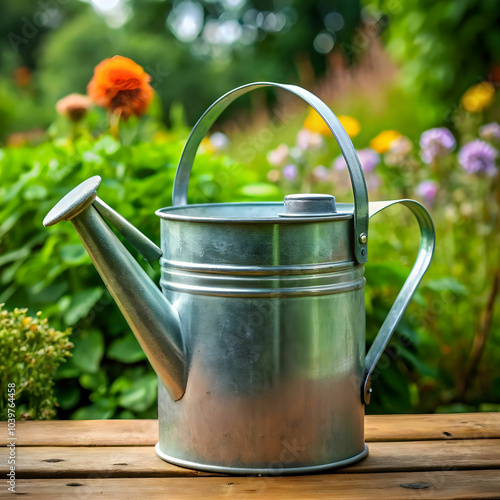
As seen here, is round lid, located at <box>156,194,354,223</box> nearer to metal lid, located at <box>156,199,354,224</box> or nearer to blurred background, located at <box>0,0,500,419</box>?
metal lid, located at <box>156,199,354,224</box>

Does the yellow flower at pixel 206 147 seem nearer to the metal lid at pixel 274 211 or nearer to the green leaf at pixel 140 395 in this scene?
the green leaf at pixel 140 395

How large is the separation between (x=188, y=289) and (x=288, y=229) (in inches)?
8.6

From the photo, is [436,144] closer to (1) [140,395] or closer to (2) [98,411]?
(1) [140,395]

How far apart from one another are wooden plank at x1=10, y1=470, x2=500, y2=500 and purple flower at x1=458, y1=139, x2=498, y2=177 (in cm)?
161

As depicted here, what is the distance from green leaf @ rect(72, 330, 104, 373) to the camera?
1.90m

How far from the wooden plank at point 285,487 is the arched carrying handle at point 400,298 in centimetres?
18

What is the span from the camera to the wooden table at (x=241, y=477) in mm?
1149

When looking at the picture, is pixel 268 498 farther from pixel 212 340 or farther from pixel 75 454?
pixel 75 454

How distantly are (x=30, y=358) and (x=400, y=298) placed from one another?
2.88 feet

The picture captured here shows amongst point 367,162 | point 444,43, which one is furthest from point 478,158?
point 444,43

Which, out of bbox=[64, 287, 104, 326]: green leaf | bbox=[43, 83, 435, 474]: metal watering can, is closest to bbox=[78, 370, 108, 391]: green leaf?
bbox=[64, 287, 104, 326]: green leaf

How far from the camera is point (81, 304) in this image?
1.92 meters

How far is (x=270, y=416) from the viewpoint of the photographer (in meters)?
1.19

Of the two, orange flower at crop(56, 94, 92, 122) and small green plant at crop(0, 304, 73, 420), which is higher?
orange flower at crop(56, 94, 92, 122)
